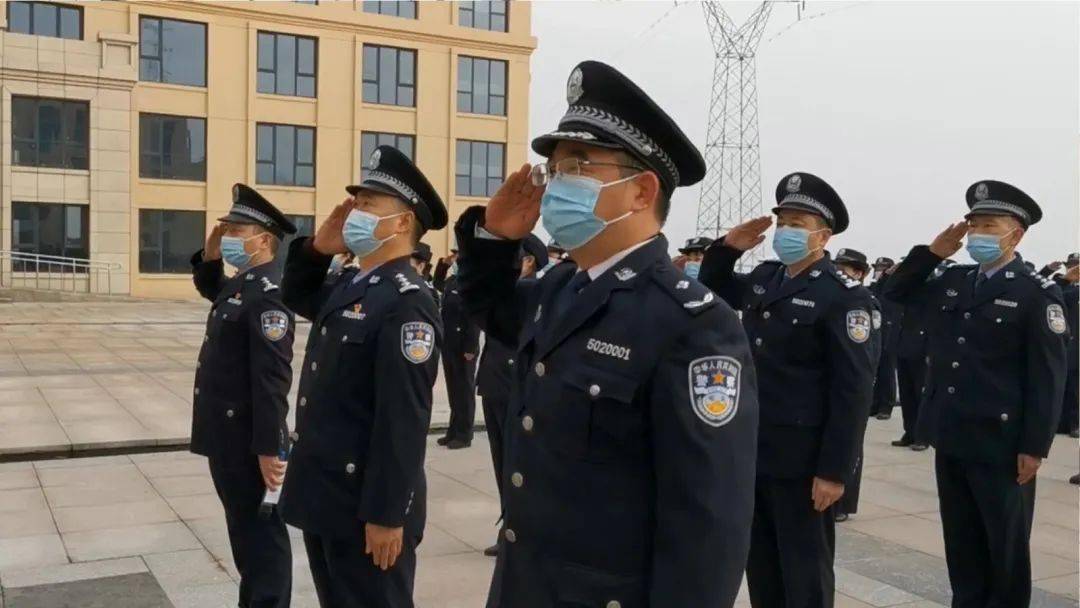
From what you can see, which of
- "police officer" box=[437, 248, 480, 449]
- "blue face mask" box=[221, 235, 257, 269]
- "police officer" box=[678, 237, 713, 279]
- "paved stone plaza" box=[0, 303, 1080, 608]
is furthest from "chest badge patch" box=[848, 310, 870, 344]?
"police officer" box=[437, 248, 480, 449]

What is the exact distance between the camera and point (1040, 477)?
8.55 meters

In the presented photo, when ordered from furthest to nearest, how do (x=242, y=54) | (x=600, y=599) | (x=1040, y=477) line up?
(x=242, y=54), (x=1040, y=477), (x=600, y=599)

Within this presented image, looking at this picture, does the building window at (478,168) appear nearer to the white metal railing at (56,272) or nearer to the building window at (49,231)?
the white metal railing at (56,272)

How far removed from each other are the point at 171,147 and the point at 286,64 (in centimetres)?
490

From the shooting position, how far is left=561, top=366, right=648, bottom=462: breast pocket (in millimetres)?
2074

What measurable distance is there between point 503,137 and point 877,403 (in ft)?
82.9

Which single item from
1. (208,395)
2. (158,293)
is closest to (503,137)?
(158,293)

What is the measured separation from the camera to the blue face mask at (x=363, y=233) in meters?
3.86

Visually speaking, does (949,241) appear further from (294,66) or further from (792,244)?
(294,66)

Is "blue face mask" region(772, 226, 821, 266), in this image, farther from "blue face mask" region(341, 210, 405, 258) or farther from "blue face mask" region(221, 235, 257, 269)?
"blue face mask" region(221, 235, 257, 269)

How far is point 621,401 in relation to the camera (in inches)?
81.4

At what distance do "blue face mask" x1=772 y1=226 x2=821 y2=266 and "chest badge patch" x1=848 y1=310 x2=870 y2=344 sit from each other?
465 millimetres

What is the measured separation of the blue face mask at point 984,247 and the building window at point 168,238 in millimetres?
28938

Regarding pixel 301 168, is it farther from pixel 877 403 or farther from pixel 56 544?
pixel 56 544
